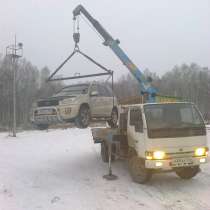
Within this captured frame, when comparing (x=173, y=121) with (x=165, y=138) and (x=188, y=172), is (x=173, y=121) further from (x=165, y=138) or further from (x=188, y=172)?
(x=188, y=172)

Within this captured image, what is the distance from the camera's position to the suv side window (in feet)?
37.7

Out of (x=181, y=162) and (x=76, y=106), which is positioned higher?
(x=76, y=106)

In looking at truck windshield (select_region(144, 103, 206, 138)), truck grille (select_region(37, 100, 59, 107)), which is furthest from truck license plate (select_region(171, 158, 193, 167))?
truck grille (select_region(37, 100, 59, 107))

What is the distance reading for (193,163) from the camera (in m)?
11.1

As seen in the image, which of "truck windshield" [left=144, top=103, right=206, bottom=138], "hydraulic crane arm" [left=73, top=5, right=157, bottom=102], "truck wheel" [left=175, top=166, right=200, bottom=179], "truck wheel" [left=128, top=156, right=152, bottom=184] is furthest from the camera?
"hydraulic crane arm" [left=73, top=5, right=157, bottom=102]

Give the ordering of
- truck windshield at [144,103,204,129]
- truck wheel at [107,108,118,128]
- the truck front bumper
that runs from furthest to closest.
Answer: truck wheel at [107,108,118,128] < truck windshield at [144,103,204,129] < the truck front bumper

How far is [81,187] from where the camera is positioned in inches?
455

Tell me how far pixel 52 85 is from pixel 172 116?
5.04 meters

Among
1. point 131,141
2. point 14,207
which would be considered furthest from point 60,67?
point 14,207

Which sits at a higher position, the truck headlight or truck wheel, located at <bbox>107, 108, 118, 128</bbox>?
truck wheel, located at <bbox>107, 108, 118, 128</bbox>

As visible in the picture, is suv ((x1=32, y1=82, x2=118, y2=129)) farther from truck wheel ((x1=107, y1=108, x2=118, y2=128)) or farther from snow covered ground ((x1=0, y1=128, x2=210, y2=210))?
snow covered ground ((x1=0, y1=128, x2=210, y2=210))

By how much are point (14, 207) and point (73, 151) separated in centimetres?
949

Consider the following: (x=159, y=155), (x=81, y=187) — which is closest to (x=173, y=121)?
(x=159, y=155)

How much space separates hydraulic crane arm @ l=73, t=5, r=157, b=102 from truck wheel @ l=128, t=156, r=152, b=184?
13.4ft
